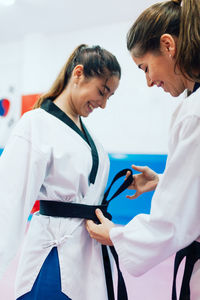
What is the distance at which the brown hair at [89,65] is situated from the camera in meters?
1.12

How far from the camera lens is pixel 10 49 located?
15.8ft

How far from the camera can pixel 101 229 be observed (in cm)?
92

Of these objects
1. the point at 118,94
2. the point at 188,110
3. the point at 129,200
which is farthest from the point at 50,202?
the point at 118,94

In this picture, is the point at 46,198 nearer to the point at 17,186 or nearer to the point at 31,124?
the point at 17,186

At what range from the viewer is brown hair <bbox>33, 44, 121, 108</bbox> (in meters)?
1.12

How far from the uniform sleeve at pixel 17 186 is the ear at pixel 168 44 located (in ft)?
1.64

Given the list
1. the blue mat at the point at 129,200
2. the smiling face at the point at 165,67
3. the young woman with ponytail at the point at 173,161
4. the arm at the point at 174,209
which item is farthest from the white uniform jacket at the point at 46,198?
the blue mat at the point at 129,200

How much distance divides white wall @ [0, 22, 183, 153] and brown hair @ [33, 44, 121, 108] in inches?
97.8

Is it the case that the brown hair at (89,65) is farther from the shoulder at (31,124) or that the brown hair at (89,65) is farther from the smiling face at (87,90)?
the shoulder at (31,124)

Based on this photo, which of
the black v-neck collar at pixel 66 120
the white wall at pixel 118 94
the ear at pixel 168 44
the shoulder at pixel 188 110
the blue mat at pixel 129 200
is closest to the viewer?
the shoulder at pixel 188 110

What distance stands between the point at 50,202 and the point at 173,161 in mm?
477

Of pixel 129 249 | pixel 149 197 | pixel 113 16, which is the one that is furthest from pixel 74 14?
pixel 129 249

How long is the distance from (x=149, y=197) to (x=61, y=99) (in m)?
2.07

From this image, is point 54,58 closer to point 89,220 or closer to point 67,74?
point 67,74
